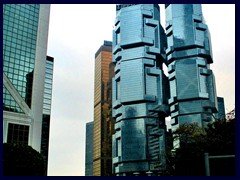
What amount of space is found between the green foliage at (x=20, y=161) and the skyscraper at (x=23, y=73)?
473 inches

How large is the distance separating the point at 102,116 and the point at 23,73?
11674cm

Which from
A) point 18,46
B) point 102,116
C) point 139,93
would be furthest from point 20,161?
point 102,116

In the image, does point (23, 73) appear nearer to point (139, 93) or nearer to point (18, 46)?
point (18, 46)

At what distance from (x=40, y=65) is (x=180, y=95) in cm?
7951

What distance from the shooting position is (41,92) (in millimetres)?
66062

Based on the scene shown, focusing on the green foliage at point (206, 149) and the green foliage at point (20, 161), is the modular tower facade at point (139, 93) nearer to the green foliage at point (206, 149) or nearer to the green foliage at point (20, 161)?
the green foliage at point (20, 161)

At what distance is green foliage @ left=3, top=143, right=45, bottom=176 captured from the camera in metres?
44.3

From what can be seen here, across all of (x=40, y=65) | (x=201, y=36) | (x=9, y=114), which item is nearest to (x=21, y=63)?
(x=40, y=65)

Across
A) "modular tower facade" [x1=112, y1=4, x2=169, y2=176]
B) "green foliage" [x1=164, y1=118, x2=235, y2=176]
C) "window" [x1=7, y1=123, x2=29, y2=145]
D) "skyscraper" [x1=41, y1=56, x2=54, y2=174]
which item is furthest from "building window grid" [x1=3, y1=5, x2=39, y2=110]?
"modular tower facade" [x1=112, y1=4, x2=169, y2=176]

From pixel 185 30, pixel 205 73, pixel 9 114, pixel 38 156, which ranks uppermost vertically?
pixel 185 30

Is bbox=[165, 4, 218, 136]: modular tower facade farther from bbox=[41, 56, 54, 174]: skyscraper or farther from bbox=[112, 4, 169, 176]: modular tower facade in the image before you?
bbox=[41, 56, 54, 174]: skyscraper

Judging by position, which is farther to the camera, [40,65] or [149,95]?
[149,95]

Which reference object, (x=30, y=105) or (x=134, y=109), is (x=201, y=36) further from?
(x=30, y=105)

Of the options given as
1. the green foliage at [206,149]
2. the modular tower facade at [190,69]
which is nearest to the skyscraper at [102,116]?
the modular tower facade at [190,69]
